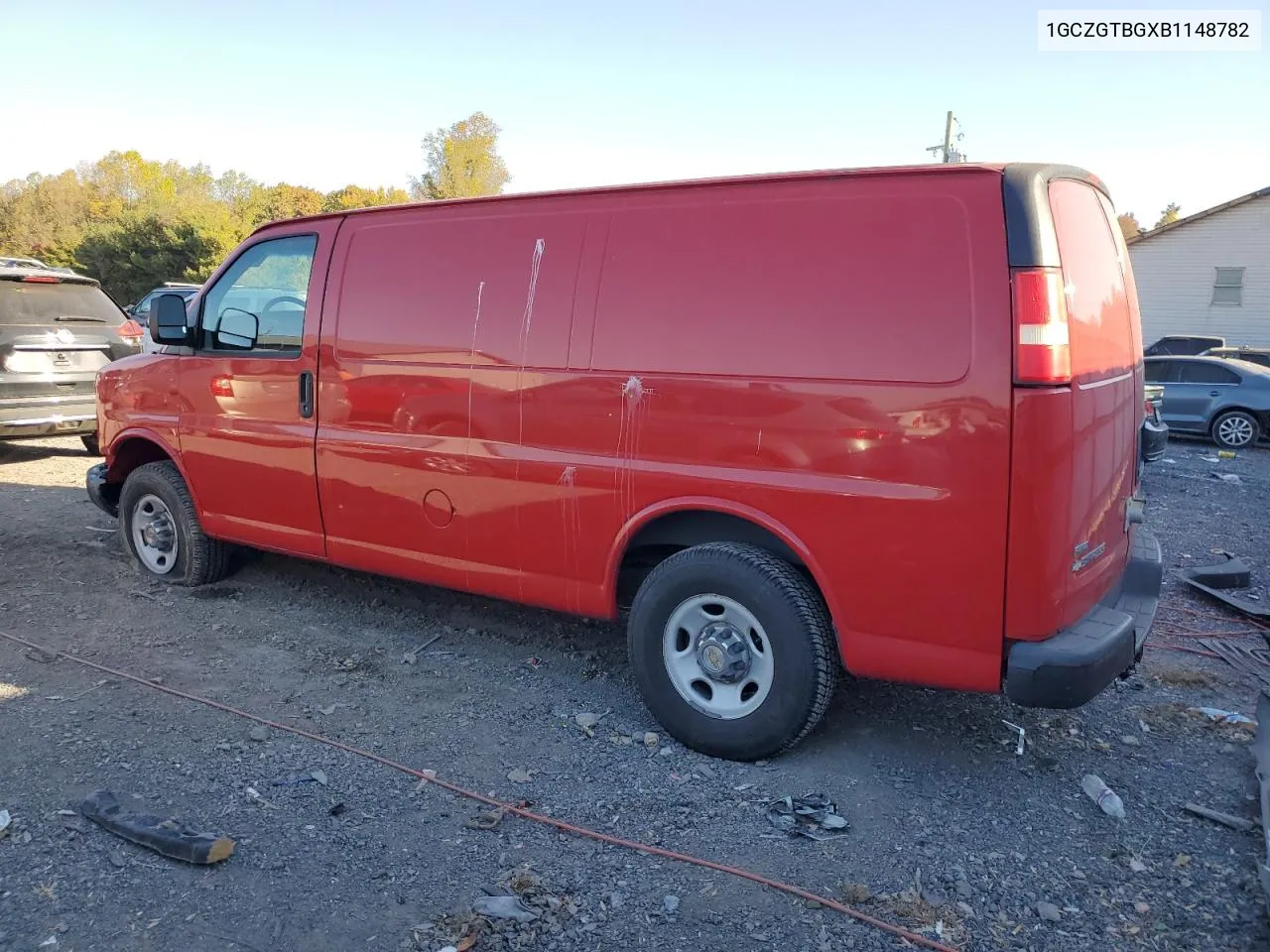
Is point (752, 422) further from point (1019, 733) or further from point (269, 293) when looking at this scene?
point (269, 293)

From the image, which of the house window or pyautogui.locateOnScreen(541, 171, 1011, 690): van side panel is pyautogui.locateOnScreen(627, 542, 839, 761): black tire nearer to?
pyautogui.locateOnScreen(541, 171, 1011, 690): van side panel

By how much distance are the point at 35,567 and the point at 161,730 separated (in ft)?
10.0

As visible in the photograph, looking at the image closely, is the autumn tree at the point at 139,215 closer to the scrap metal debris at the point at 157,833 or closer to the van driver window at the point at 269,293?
the van driver window at the point at 269,293

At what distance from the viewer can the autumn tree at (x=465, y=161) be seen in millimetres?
57969

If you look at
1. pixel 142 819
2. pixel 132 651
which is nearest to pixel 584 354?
pixel 142 819

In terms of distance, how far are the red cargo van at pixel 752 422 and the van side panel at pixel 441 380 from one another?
2 cm

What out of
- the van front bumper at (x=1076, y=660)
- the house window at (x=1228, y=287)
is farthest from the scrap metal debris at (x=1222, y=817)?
the house window at (x=1228, y=287)

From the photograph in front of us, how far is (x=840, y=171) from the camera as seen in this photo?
345 centimetres

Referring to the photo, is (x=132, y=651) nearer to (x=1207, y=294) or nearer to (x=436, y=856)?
(x=436, y=856)

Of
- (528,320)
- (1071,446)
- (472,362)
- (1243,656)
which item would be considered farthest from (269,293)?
(1243,656)

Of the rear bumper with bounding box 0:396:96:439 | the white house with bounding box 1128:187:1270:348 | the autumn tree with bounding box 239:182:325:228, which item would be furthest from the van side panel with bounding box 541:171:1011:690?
the autumn tree with bounding box 239:182:325:228

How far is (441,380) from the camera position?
434 centimetres

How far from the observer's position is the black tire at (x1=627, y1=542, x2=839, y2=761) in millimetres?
3512

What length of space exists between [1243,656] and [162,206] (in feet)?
165
